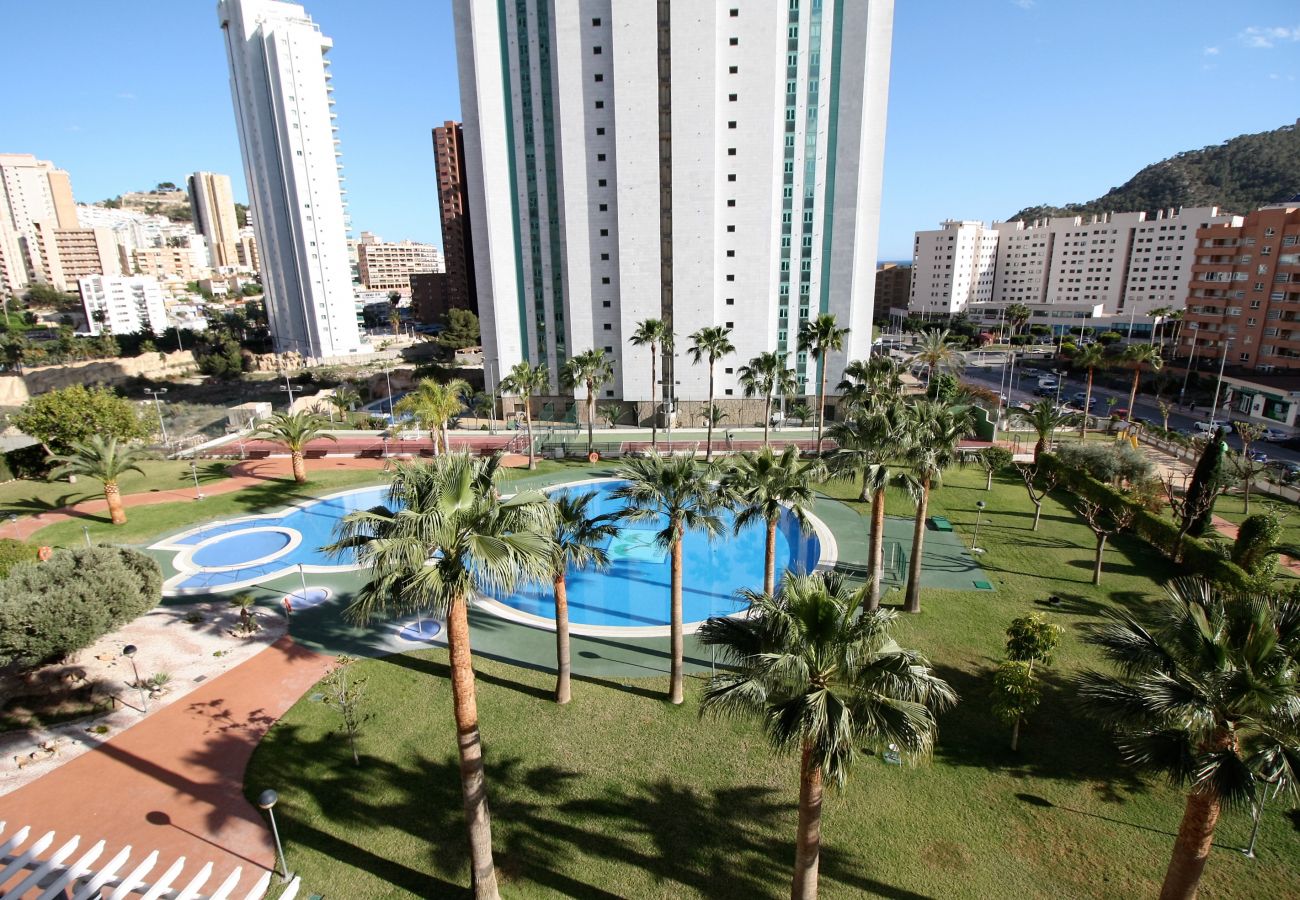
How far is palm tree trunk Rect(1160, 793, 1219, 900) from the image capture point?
401 inches

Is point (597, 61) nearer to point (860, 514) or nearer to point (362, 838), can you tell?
point (860, 514)

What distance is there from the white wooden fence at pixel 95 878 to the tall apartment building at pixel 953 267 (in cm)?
16215

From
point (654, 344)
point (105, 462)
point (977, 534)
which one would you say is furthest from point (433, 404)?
point (977, 534)

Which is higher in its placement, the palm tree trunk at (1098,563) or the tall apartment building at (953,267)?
the tall apartment building at (953,267)

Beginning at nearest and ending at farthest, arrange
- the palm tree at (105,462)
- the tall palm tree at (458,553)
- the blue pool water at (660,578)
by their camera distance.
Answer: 1. the tall palm tree at (458,553)
2. the blue pool water at (660,578)
3. the palm tree at (105,462)

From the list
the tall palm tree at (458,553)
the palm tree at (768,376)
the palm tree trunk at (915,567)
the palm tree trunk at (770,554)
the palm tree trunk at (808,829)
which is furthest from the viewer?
the palm tree at (768,376)

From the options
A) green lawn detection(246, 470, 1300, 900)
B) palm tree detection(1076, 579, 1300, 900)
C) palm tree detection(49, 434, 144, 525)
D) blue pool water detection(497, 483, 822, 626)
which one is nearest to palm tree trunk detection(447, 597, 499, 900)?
green lawn detection(246, 470, 1300, 900)

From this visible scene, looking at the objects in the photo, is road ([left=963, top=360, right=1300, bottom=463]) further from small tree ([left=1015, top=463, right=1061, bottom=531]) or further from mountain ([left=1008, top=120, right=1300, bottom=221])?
mountain ([left=1008, top=120, right=1300, bottom=221])

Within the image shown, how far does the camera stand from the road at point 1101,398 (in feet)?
167

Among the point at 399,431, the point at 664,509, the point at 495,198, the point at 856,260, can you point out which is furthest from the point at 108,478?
the point at 856,260

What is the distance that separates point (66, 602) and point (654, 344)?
146 ft

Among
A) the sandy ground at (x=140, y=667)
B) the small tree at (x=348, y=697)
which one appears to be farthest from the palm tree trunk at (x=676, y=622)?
the sandy ground at (x=140, y=667)

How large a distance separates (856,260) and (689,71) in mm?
21647

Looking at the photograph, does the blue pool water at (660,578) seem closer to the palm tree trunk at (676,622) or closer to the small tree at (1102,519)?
the palm tree trunk at (676,622)
